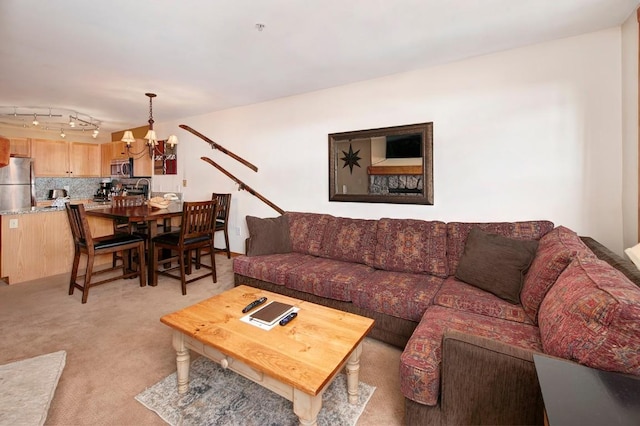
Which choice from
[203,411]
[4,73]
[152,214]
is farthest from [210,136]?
[203,411]

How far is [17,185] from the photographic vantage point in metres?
4.85

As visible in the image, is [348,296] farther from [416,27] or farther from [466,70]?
[466,70]

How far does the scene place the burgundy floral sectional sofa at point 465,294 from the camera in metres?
1.06

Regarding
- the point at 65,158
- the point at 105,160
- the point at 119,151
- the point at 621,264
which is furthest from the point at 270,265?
the point at 65,158

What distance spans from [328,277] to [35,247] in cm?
356

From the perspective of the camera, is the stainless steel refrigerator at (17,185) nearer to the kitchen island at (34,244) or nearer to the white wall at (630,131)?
the kitchen island at (34,244)

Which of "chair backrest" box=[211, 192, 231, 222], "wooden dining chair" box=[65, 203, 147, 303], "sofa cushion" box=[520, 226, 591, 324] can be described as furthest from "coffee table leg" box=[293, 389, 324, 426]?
"chair backrest" box=[211, 192, 231, 222]

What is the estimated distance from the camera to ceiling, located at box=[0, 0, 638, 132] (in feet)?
6.10

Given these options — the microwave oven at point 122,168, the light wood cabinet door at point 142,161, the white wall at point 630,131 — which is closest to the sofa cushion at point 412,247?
the white wall at point 630,131

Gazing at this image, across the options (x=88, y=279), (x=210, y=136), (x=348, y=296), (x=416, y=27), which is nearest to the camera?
(x=416, y=27)

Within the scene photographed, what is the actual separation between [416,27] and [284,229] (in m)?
2.16

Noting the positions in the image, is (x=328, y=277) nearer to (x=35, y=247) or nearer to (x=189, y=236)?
(x=189, y=236)

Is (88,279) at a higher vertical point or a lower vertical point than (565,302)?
lower

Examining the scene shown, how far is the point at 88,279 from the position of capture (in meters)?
2.83
